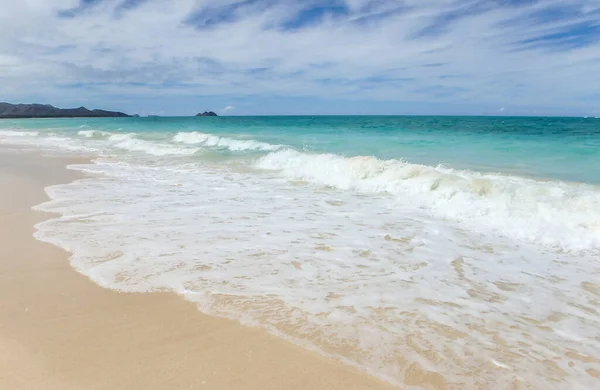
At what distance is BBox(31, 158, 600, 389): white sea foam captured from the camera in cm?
312

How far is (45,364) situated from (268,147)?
18.3m

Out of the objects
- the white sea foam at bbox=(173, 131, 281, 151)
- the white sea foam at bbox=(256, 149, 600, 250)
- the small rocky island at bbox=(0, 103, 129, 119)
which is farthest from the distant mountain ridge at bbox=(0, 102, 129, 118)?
the white sea foam at bbox=(256, 149, 600, 250)

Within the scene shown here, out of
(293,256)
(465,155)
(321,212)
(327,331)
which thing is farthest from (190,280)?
(465,155)

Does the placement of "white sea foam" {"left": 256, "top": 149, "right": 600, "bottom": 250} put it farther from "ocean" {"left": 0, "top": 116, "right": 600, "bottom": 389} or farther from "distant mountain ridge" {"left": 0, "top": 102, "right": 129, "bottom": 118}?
"distant mountain ridge" {"left": 0, "top": 102, "right": 129, "bottom": 118}

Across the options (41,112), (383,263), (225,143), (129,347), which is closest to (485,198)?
(383,263)

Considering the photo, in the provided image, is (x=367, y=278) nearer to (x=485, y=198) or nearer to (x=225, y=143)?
(x=485, y=198)

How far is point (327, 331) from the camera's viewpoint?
11.0 feet

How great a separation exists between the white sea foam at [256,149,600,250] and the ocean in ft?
0.15

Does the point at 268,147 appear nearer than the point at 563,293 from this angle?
No

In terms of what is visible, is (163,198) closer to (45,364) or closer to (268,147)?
(45,364)

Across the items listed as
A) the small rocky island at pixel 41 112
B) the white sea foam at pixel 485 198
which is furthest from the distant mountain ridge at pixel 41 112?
the white sea foam at pixel 485 198

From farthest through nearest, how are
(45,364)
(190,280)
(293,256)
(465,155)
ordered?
1. (465,155)
2. (293,256)
3. (190,280)
4. (45,364)

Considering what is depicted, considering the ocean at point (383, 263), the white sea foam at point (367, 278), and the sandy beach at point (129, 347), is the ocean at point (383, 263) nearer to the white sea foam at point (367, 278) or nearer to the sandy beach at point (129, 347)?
the white sea foam at point (367, 278)

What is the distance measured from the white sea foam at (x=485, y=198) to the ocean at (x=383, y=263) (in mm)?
46
